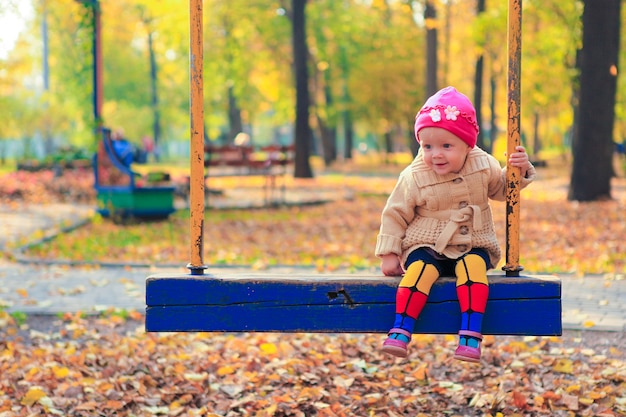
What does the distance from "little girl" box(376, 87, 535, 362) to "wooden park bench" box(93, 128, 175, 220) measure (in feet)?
32.4

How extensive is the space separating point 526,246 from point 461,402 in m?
6.56

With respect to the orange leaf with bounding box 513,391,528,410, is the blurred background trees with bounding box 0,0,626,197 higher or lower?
higher

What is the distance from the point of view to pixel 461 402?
4.70m

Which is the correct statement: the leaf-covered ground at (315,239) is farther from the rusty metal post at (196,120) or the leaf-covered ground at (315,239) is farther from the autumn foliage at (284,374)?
the rusty metal post at (196,120)

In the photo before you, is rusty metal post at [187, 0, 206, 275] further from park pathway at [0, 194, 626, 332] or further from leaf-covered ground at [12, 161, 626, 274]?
leaf-covered ground at [12, 161, 626, 274]

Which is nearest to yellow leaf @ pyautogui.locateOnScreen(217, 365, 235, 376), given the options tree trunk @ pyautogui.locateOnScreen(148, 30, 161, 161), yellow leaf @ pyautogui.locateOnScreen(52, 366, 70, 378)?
yellow leaf @ pyautogui.locateOnScreen(52, 366, 70, 378)

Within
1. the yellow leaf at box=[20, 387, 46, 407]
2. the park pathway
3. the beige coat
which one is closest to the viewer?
the beige coat

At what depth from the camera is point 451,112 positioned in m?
3.63

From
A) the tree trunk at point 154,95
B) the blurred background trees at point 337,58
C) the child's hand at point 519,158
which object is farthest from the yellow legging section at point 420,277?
the tree trunk at point 154,95

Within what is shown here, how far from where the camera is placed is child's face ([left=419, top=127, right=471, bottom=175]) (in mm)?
3662

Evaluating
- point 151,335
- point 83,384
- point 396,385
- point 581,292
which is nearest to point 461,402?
point 396,385

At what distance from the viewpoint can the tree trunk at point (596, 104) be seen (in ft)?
45.8

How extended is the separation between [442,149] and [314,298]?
2.58 ft

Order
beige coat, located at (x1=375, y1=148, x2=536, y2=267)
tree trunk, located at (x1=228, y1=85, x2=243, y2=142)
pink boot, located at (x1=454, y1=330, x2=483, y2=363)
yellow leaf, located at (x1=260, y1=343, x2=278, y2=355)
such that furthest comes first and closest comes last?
tree trunk, located at (x1=228, y1=85, x2=243, y2=142)
yellow leaf, located at (x1=260, y1=343, x2=278, y2=355)
beige coat, located at (x1=375, y1=148, x2=536, y2=267)
pink boot, located at (x1=454, y1=330, x2=483, y2=363)
